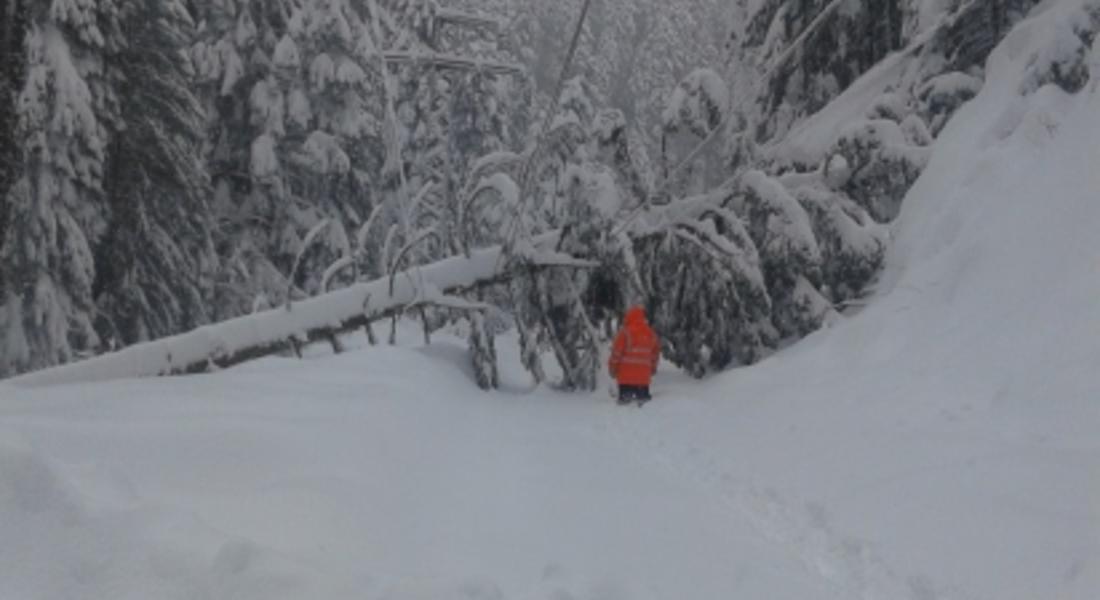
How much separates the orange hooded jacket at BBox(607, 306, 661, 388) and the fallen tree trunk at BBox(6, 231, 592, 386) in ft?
3.43

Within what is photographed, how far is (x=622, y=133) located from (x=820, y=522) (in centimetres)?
766

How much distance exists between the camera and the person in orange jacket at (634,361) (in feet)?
36.4

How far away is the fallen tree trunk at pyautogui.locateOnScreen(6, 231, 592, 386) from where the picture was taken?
8.75 m

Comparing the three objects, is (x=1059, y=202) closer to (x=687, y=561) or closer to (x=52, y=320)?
(x=687, y=561)

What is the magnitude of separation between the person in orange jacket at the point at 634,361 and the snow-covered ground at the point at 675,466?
1.14 metres

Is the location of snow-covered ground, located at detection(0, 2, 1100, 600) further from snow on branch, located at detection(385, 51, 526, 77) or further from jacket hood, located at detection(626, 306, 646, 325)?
snow on branch, located at detection(385, 51, 526, 77)

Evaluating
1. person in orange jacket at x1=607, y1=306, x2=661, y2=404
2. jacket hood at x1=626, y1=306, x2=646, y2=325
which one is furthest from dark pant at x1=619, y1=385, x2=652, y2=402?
jacket hood at x1=626, y1=306, x2=646, y2=325

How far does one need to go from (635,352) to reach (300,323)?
3765 mm

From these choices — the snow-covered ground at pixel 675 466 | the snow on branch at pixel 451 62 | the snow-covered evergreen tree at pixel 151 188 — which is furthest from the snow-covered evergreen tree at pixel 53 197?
the snow-covered ground at pixel 675 466

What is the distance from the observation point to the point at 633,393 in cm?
1122

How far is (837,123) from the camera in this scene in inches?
479

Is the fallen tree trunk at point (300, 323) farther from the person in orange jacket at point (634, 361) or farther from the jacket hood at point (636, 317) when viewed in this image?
the person in orange jacket at point (634, 361)

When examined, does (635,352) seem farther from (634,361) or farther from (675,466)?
(675,466)

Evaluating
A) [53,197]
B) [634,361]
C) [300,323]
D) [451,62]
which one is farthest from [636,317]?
[53,197]
